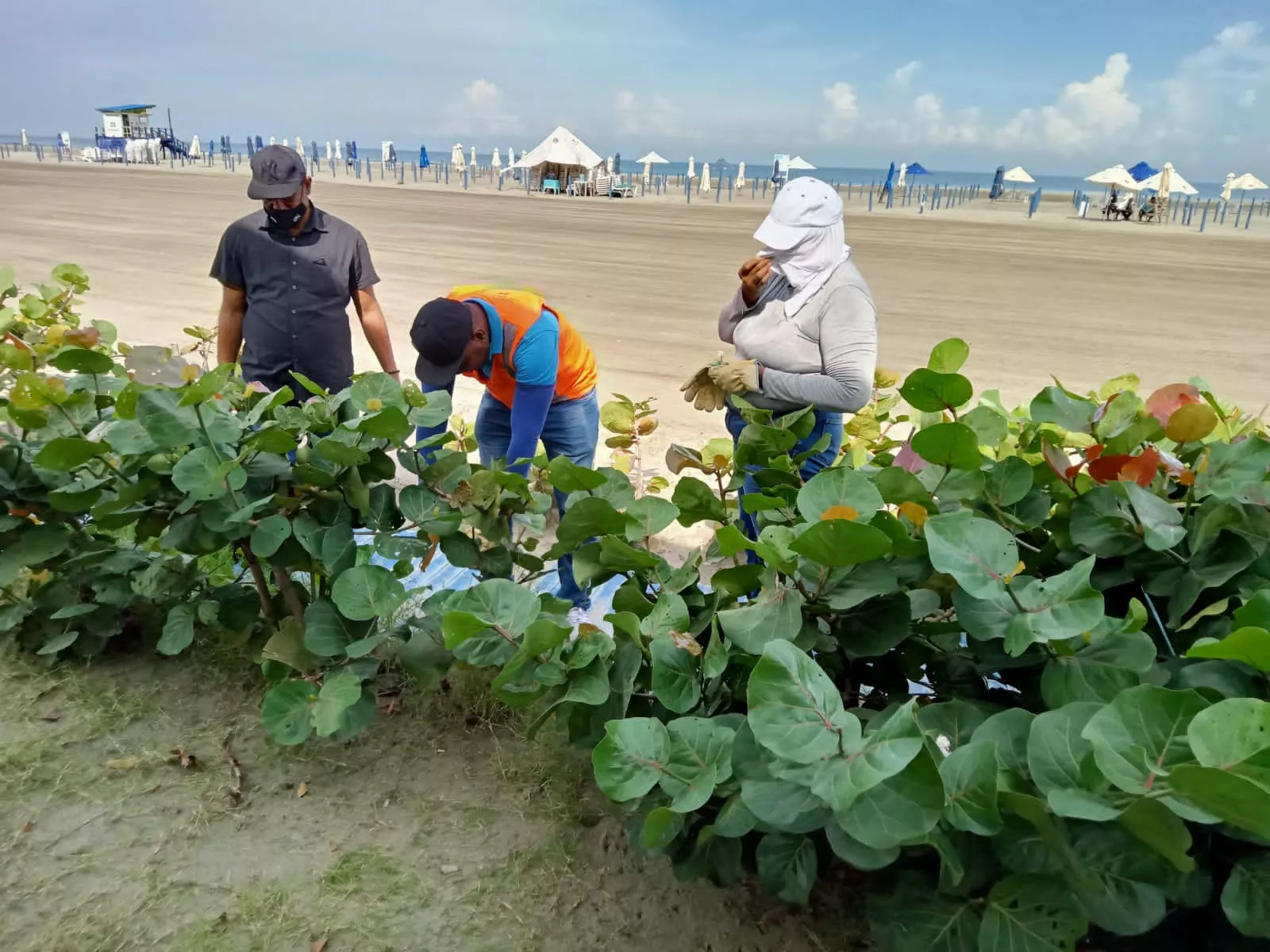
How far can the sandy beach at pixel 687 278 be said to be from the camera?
8.64 metres

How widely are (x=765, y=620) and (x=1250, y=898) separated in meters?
0.60

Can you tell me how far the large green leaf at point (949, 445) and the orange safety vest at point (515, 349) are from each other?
1982 millimetres

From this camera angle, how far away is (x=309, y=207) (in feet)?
12.2

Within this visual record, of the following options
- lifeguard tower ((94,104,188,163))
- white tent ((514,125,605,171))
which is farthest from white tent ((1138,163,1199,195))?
lifeguard tower ((94,104,188,163))

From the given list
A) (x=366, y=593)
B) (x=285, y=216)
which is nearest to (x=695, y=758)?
A: (x=366, y=593)

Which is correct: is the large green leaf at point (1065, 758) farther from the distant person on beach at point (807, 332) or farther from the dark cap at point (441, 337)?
the dark cap at point (441, 337)

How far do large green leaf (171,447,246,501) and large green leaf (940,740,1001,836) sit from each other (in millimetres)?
1267

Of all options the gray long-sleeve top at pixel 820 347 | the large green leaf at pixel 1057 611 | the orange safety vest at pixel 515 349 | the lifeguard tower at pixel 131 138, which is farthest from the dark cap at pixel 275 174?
the lifeguard tower at pixel 131 138

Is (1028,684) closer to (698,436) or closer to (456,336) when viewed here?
(456,336)

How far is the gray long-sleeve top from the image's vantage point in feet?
9.74

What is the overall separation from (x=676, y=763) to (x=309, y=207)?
3.35m

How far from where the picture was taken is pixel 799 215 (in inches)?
118

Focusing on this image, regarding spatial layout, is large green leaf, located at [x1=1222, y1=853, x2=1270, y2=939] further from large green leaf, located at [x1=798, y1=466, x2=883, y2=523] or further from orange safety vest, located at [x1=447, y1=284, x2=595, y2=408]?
orange safety vest, located at [x1=447, y1=284, x2=595, y2=408]

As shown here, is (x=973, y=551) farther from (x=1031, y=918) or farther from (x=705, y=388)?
(x=705, y=388)
